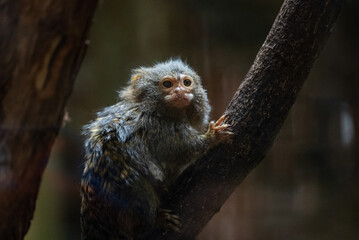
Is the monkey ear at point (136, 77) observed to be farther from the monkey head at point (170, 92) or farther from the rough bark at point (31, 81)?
the rough bark at point (31, 81)

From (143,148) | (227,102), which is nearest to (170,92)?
(143,148)

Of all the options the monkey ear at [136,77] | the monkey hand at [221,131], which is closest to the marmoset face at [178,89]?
the monkey ear at [136,77]

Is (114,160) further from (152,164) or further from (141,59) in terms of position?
(141,59)

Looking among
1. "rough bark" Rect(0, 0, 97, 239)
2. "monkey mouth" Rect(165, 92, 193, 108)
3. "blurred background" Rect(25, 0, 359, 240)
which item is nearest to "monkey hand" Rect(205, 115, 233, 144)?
"monkey mouth" Rect(165, 92, 193, 108)

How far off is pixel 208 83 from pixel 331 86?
183cm

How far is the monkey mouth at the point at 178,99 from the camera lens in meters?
3.93

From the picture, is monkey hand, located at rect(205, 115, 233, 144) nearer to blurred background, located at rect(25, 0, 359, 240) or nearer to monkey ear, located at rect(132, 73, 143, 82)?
monkey ear, located at rect(132, 73, 143, 82)

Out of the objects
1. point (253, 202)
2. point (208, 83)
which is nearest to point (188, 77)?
point (208, 83)

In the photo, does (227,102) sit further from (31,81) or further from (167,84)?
(31,81)

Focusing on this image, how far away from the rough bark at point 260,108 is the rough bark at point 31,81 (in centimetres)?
152

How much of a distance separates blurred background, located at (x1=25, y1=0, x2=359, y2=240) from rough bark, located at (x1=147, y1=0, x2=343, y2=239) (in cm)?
325

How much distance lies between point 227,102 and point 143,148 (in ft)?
10.0

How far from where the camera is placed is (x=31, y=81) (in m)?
1.65

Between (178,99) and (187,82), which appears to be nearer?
(178,99)
